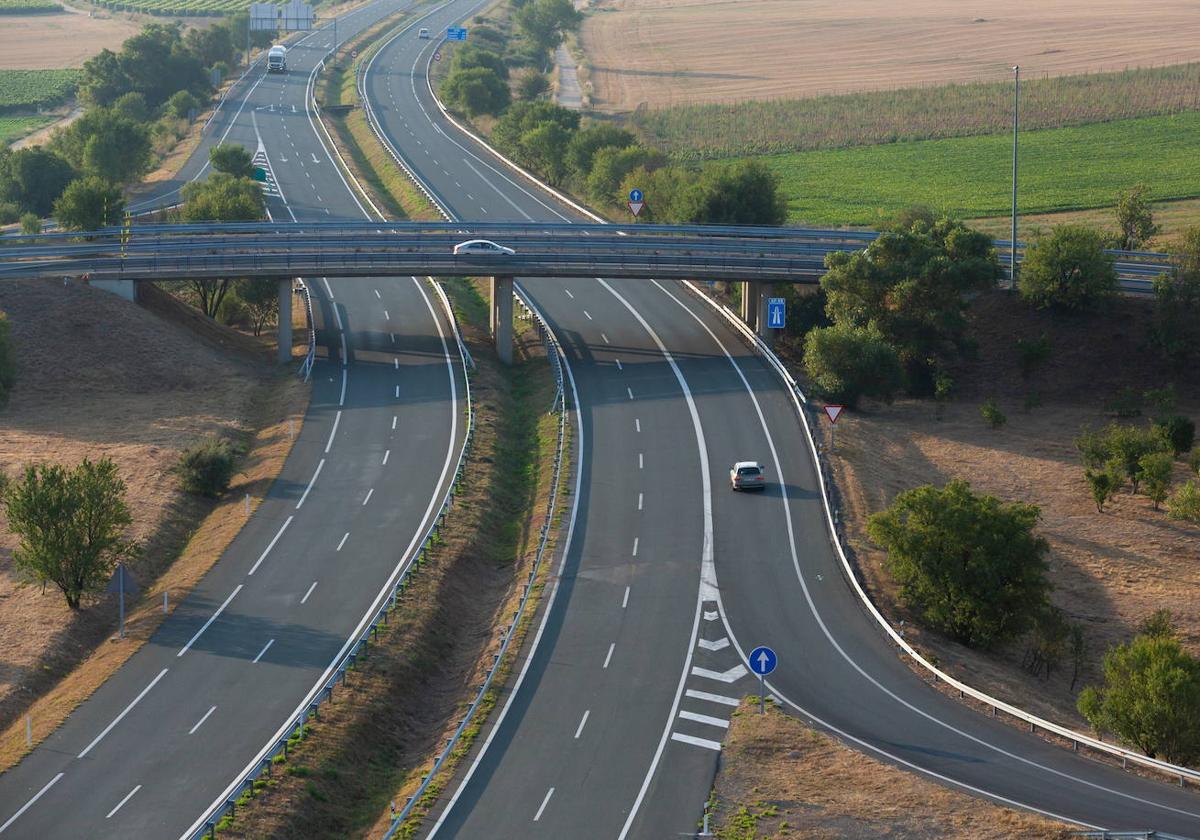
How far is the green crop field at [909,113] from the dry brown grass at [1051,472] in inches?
2127

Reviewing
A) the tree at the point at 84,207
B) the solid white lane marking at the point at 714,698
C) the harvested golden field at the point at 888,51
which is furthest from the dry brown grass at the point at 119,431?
the harvested golden field at the point at 888,51

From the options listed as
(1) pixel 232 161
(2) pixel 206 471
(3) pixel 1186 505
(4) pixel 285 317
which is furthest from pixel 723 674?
(1) pixel 232 161

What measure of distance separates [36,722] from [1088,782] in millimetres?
25228

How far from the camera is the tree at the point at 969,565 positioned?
42.4 m

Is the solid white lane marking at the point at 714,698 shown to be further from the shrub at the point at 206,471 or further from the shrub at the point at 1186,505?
the shrub at the point at 1186,505

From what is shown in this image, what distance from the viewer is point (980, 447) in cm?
6103

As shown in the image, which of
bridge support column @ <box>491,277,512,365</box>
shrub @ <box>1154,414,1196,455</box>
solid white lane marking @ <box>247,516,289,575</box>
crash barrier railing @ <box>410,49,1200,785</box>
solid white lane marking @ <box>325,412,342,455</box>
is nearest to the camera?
crash barrier railing @ <box>410,49,1200,785</box>

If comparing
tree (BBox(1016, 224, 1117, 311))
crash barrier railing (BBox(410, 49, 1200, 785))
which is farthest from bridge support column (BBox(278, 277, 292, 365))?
tree (BBox(1016, 224, 1117, 311))

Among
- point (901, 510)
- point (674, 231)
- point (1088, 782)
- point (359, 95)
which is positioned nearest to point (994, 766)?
point (1088, 782)

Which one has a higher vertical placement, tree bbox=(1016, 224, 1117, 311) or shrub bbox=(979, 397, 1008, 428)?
tree bbox=(1016, 224, 1117, 311)

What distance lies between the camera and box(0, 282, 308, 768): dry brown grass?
132 feet

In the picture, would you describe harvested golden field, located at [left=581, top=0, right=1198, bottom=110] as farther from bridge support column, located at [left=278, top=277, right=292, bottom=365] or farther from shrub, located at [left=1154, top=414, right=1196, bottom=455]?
shrub, located at [left=1154, top=414, right=1196, bottom=455]

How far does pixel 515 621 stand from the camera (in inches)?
1628

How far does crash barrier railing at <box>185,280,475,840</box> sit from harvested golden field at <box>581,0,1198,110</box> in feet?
348
